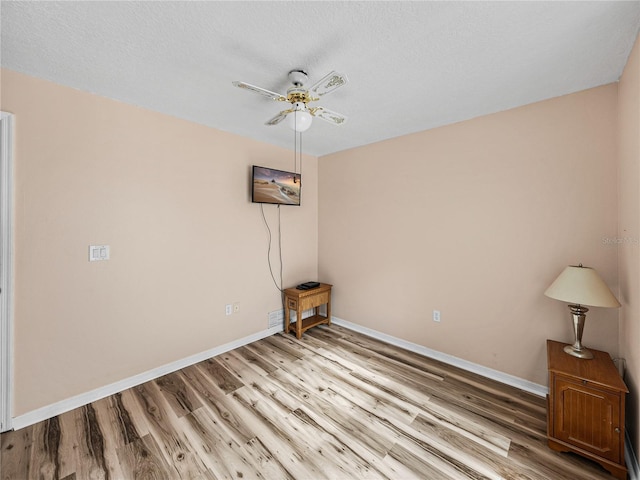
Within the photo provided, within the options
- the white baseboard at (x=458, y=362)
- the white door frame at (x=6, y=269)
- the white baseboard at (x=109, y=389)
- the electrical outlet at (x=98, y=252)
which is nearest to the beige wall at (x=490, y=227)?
the white baseboard at (x=458, y=362)

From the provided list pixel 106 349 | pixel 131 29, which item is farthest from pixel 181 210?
pixel 131 29

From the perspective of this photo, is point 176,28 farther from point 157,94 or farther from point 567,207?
point 567,207

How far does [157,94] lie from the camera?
2143 millimetres

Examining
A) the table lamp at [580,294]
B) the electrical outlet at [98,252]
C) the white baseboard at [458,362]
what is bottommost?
the white baseboard at [458,362]

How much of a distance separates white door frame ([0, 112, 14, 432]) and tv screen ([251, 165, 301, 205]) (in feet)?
6.18

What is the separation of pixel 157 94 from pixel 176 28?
35.8 inches

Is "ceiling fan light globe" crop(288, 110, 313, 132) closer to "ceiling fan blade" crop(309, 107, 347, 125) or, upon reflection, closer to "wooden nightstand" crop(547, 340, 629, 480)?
"ceiling fan blade" crop(309, 107, 347, 125)

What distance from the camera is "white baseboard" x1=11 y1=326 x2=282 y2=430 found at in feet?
6.25

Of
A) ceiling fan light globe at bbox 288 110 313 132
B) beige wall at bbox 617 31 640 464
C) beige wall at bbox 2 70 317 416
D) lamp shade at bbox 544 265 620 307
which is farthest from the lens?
beige wall at bbox 2 70 317 416

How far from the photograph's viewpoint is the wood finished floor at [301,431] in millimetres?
1578

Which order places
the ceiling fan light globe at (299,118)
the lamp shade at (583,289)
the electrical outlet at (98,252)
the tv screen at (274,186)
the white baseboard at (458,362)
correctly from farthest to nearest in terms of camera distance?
the tv screen at (274,186), the white baseboard at (458,362), the electrical outlet at (98,252), the ceiling fan light globe at (299,118), the lamp shade at (583,289)

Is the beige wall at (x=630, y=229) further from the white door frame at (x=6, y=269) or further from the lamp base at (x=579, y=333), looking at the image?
the white door frame at (x=6, y=269)

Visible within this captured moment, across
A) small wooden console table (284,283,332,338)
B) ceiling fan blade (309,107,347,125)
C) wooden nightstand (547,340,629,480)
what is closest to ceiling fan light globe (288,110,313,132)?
ceiling fan blade (309,107,347,125)

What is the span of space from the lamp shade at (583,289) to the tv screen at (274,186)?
9.15ft
